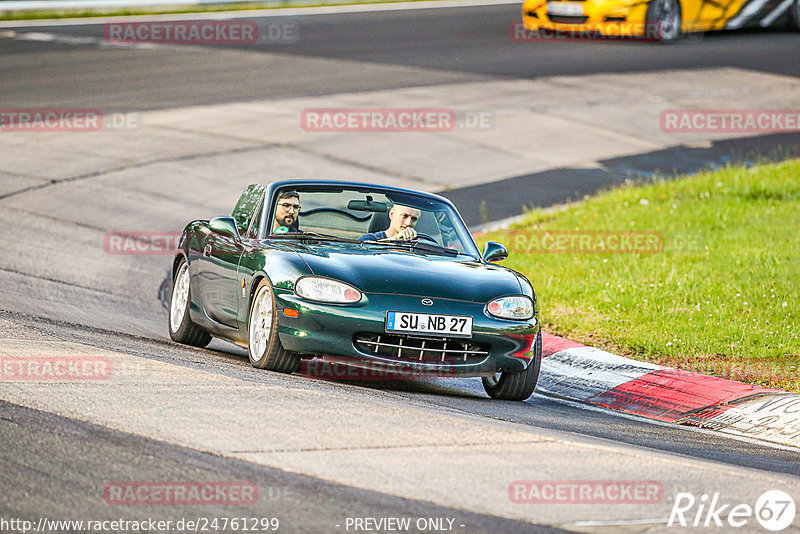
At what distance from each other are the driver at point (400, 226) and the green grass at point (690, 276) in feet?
6.94

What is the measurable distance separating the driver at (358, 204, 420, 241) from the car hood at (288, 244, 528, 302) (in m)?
0.40

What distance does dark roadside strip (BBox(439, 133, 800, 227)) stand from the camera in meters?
16.7

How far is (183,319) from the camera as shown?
998cm

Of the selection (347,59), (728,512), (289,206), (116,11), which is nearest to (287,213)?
(289,206)

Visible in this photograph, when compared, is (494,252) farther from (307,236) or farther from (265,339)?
(265,339)

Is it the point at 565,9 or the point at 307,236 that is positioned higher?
the point at 565,9

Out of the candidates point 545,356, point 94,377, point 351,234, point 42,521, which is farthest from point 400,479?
point 545,356

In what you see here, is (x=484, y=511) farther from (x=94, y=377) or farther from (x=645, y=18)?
(x=645, y=18)

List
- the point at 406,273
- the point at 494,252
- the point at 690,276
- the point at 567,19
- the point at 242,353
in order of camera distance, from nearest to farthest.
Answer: the point at 406,273 < the point at 494,252 < the point at 242,353 < the point at 690,276 < the point at 567,19

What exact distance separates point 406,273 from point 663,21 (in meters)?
20.9

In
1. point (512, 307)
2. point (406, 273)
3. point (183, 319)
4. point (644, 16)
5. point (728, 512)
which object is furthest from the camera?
point (644, 16)

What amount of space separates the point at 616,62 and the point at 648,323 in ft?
55.0

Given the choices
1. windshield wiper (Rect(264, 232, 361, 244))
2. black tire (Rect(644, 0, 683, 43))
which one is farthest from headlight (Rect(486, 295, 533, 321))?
black tire (Rect(644, 0, 683, 43))

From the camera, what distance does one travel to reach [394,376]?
27.3 ft
